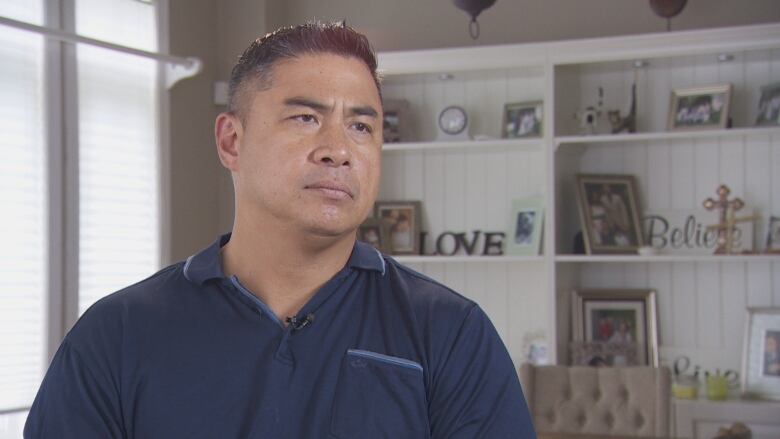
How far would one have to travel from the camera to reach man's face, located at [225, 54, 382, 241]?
39.9 inches

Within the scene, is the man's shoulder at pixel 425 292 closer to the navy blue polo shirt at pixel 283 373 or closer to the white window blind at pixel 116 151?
the navy blue polo shirt at pixel 283 373

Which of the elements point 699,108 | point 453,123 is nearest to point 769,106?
point 699,108

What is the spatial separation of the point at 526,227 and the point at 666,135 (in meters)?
0.68

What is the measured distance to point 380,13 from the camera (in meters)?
4.32

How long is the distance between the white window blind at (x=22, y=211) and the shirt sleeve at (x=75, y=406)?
2285mm

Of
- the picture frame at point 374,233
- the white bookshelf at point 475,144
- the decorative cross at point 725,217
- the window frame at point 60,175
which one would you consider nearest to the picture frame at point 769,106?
the decorative cross at point 725,217

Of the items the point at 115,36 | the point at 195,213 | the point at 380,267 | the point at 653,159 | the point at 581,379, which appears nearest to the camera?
the point at 380,267

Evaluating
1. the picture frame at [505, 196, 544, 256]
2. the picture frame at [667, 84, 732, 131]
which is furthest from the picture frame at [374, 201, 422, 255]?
the picture frame at [667, 84, 732, 131]

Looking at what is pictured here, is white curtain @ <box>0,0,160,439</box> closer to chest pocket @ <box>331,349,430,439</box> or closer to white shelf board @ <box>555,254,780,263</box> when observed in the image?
white shelf board @ <box>555,254,780,263</box>

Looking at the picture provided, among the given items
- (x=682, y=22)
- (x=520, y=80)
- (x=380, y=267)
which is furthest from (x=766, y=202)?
(x=380, y=267)

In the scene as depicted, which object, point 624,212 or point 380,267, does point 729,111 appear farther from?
point 380,267

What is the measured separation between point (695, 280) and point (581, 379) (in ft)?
3.40

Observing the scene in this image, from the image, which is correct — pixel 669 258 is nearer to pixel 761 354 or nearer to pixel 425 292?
pixel 761 354

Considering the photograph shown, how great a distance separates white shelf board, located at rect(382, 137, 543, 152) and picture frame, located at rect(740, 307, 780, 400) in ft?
3.48
